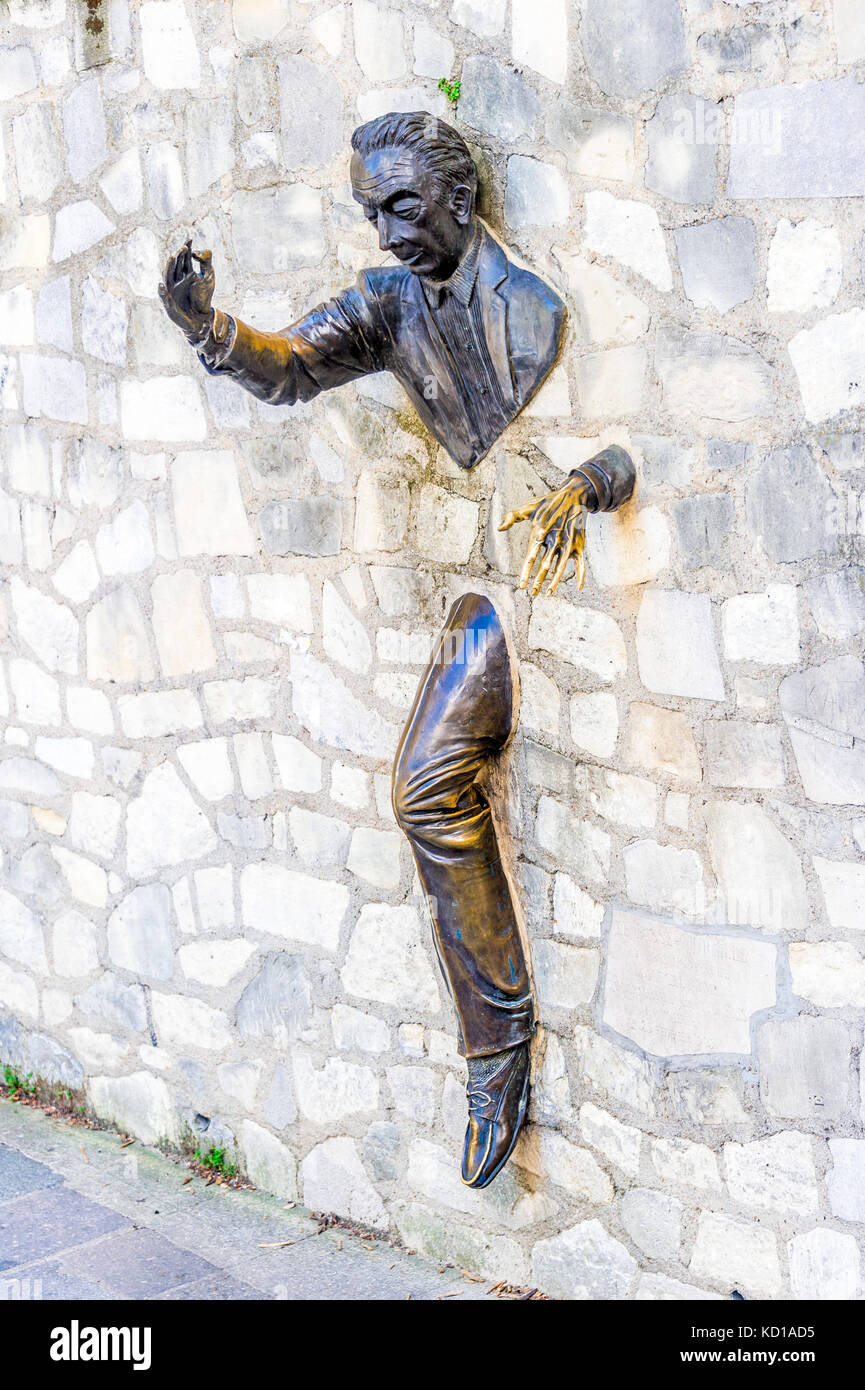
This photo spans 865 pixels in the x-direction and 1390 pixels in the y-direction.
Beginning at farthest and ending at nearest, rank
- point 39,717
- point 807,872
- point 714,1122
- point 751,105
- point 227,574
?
point 39,717 → point 227,574 → point 714,1122 → point 807,872 → point 751,105

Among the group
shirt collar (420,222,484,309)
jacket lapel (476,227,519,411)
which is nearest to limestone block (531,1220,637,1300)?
jacket lapel (476,227,519,411)

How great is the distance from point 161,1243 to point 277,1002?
0.64m

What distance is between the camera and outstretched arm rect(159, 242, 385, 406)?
308 cm

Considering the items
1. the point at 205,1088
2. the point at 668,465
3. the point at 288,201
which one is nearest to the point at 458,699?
the point at 668,465

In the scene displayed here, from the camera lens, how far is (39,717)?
4.38 meters

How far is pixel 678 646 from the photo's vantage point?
9.61 feet

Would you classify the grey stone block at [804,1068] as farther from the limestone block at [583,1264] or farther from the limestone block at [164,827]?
the limestone block at [164,827]

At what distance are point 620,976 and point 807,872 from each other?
0.52 meters

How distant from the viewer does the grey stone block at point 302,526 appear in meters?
3.55

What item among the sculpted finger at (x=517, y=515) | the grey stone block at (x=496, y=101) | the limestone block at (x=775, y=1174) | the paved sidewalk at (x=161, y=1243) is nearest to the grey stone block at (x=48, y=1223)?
the paved sidewalk at (x=161, y=1243)

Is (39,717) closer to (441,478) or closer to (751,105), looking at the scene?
(441,478)

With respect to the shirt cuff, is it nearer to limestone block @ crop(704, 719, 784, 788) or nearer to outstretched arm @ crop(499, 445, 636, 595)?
outstretched arm @ crop(499, 445, 636, 595)

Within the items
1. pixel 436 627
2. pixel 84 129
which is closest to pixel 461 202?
pixel 436 627

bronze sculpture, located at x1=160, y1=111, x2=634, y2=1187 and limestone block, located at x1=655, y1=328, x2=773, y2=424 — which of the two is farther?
bronze sculpture, located at x1=160, y1=111, x2=634, y2=1187
